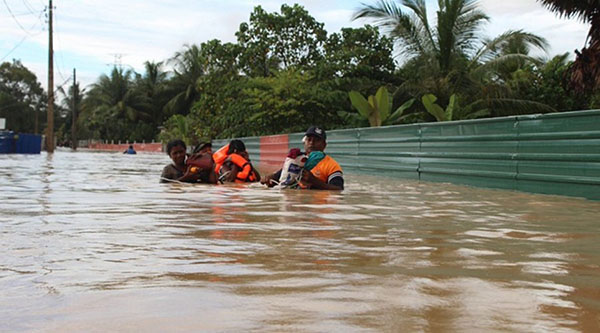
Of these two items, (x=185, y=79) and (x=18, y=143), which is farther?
(x=185, y=79)

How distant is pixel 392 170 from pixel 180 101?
179 feet

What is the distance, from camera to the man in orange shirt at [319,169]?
1017 centimetres

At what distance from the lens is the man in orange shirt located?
10.2 meters

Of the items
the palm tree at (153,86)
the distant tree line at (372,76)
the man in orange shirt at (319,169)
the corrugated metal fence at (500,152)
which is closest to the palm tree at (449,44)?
the distant tree line at (372,76)

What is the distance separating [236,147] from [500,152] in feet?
14.0

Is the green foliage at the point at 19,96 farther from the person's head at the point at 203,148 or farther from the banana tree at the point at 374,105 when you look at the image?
the person's head at the point at 203,148

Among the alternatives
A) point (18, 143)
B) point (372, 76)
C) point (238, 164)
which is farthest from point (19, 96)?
point (238, 164)

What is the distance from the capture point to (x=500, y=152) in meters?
11.8

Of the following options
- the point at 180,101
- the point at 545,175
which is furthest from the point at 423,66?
the point at 180,101

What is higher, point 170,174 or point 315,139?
point 315,139

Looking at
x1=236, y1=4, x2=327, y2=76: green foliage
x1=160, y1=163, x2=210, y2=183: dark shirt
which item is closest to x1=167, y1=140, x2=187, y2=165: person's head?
x1=160, y1=163, x2=210, y2=183: dark shirt

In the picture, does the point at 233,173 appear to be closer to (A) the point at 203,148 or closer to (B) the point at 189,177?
(A) the point at 203,148

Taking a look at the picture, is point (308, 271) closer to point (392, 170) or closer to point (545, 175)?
point (545, 175)

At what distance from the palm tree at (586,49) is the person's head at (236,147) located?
6.61 metres
